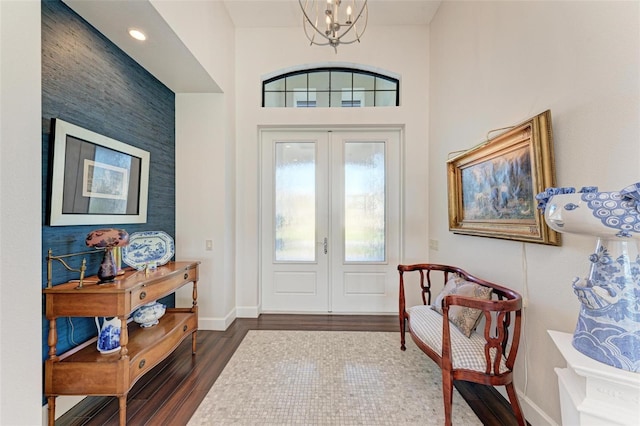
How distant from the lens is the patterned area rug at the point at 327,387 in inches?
68.4

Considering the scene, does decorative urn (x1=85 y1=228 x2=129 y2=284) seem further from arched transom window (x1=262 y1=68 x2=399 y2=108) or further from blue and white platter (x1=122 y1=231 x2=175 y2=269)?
arched transom window (x1=262 y1=68 x2=399 y2=108)

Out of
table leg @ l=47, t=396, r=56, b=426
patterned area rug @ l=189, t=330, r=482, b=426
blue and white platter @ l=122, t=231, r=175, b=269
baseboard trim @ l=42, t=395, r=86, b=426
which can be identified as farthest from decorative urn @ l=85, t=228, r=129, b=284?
patterned area rug @ l=189, t=330, r=482, b=426

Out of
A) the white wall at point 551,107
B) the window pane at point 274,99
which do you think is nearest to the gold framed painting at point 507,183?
the white wall at point 551,107

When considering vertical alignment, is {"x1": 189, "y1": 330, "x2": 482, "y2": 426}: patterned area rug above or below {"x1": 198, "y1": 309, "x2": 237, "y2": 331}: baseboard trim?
below

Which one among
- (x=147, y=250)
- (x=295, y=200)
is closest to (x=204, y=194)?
(x=147, y=250)

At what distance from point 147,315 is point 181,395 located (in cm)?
70

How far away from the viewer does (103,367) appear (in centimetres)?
161

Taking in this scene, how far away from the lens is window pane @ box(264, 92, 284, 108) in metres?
3.57

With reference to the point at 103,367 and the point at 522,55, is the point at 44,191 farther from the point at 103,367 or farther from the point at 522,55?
the point at 522,55

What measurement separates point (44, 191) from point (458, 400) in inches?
128

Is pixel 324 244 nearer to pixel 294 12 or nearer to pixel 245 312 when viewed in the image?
pixel 245 312

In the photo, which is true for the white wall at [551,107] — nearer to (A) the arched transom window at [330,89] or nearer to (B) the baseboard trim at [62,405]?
(A) the arched transom window at [330,89]

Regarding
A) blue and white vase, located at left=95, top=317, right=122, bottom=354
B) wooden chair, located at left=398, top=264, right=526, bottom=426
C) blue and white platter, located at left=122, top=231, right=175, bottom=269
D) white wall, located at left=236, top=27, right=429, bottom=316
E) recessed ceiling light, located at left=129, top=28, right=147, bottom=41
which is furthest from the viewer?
white wall, located at left=236, top=27, right=429, bottom=316
